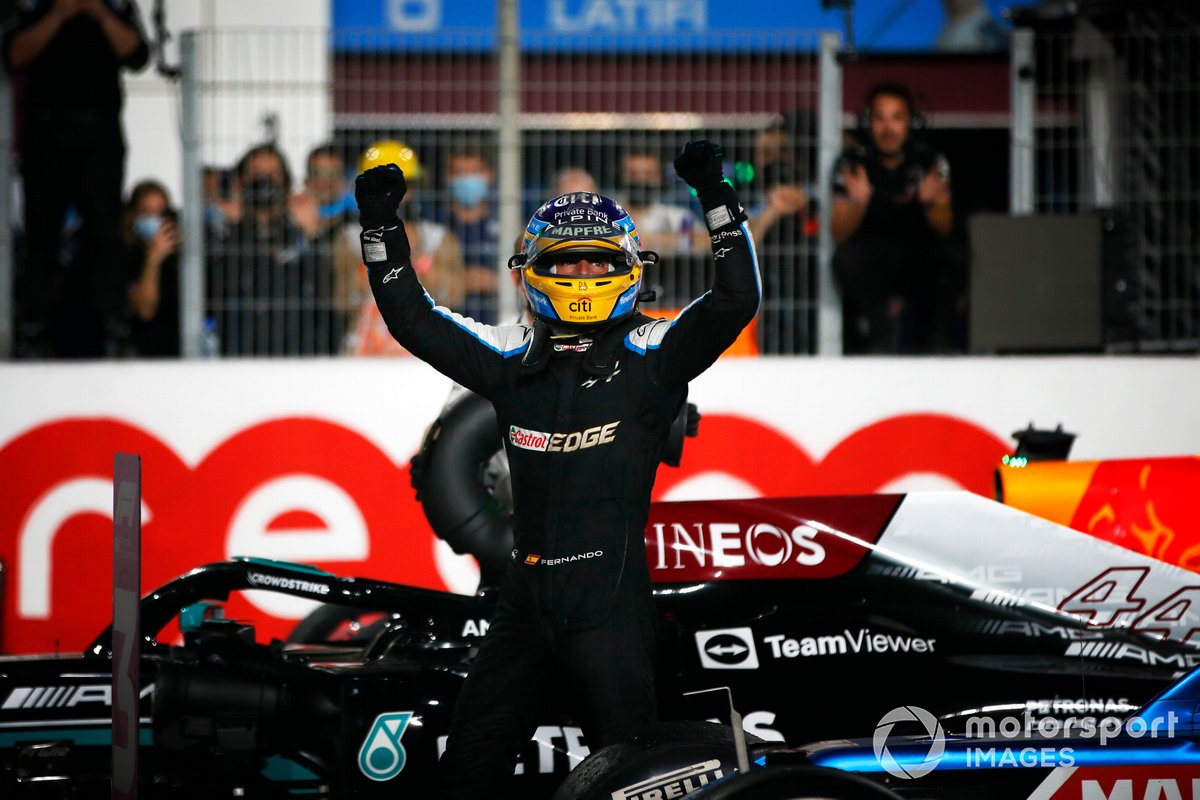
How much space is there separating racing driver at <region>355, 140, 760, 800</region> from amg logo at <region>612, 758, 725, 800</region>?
0.33m

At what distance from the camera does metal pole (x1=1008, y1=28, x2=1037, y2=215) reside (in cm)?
720

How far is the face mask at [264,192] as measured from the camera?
708 centimetres

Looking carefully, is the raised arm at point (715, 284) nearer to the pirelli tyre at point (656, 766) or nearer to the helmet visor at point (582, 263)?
the helmet visor at point (582, 263)

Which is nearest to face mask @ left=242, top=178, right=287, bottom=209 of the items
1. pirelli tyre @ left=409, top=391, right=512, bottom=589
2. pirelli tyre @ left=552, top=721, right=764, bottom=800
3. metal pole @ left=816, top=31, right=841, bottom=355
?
pirelli tyre @ left=409, top=391, right=512, bottom=589

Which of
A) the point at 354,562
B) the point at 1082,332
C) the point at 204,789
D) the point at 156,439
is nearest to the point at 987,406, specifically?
the point at 1082,332

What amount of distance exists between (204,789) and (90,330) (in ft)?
13.5

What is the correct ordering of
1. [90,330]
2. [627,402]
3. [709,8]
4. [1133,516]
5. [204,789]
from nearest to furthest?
[627,402] < [204,789] < [1133,516] < [90,330] < [709,8]

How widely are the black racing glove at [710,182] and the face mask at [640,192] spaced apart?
145 inches

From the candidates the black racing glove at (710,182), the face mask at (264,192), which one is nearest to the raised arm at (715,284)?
the black racing glove at (710,182)

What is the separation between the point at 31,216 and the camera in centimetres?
714

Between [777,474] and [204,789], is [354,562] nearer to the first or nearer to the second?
[777,474]

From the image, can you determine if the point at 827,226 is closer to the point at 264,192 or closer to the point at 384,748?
the point at 264,192

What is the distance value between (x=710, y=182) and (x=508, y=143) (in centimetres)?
405
